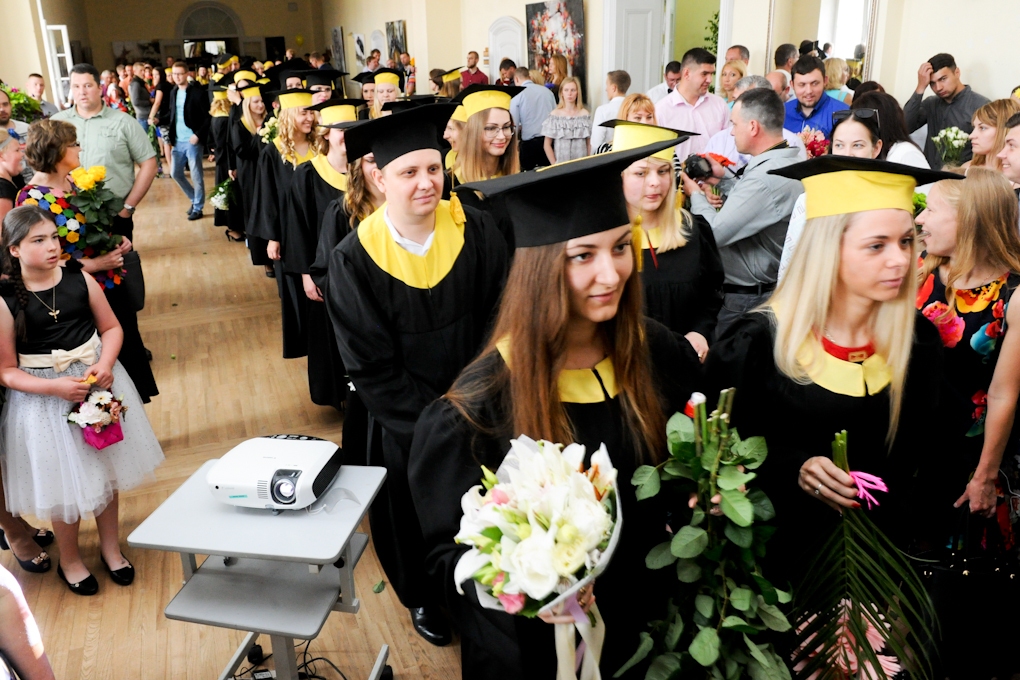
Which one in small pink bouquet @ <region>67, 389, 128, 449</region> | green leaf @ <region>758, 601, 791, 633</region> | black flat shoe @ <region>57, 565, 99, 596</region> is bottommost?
black flat shoe @ <region>57, 565, 99, 596</region>

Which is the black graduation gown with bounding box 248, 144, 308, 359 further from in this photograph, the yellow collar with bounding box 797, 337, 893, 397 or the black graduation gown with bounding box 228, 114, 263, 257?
the yellow collar with bounding box 797, 337, 893, 397

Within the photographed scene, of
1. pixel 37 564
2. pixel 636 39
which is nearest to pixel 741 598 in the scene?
pixel 37 564

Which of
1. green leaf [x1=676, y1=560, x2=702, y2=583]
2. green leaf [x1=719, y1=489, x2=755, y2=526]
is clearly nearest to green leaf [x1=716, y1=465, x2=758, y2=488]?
green leaf [x1=719, y1=489, x2=755, y2=526]

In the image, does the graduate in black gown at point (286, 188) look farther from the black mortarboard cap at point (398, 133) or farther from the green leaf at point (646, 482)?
the green leaf at point (646, 482)

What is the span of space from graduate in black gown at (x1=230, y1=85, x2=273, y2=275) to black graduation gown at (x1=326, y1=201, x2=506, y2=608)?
4.81 m

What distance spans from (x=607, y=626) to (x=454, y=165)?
109 inches

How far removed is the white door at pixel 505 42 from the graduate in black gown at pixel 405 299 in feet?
31.6

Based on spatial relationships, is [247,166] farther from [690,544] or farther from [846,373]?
[690,544]

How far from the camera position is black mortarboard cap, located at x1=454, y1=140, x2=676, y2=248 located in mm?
1522

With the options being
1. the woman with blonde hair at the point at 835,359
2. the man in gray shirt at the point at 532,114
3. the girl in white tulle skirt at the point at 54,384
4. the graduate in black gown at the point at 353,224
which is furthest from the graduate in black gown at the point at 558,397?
the man in gray shirt at the point at 532,114

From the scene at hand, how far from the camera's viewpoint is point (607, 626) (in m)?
1.71

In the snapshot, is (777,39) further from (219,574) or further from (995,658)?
(219,574)

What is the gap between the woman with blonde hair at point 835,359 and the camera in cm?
183

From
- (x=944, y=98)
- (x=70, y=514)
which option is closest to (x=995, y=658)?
(x=70, y=514)
